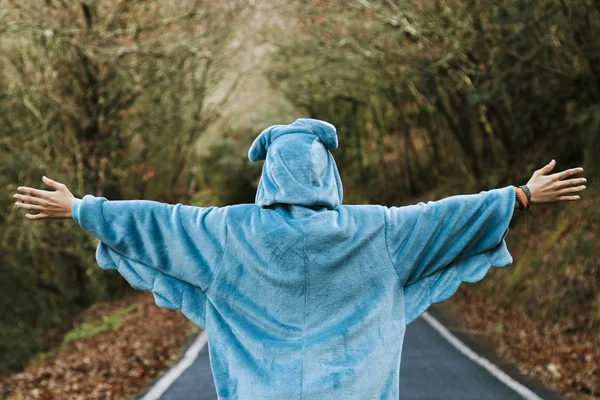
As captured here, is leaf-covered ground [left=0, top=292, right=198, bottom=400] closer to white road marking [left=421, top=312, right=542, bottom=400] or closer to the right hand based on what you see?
white road marking [left=421, top=312, right=542, bottom=400]

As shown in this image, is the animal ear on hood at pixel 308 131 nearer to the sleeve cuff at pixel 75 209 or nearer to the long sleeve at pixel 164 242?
the long sleeve at pixel 164 242

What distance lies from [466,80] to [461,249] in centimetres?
1341

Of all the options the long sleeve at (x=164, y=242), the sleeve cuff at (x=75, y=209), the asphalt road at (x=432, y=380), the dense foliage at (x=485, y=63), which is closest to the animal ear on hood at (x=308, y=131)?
the long sleeve at (x=164, y=242)

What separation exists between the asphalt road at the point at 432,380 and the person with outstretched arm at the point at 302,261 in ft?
14.5

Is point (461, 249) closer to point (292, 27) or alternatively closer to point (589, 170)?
point (589, 170)

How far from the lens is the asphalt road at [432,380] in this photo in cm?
764

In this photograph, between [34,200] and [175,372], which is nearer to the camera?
[34,200]

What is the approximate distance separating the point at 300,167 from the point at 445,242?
71 centimetres

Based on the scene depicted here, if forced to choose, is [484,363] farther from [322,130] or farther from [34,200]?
[34,200]

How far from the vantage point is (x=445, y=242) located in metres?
3.29

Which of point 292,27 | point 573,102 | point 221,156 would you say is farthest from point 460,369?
point 221,156

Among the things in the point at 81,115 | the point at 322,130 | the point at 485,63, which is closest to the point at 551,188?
the point at 322,130

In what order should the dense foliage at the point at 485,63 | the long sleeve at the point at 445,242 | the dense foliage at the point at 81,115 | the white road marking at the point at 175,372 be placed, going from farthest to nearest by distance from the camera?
the dense foliage at the point at 81,115 < the dense foliage at the point at 485,63 < the white road marking at the point at 175,372 < the long sleeve at the point at 445,242

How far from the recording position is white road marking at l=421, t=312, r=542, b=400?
26.0 ft
